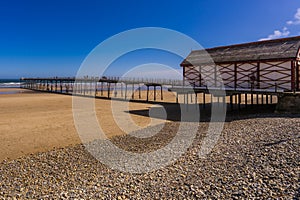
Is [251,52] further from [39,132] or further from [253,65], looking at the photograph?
[39,132]

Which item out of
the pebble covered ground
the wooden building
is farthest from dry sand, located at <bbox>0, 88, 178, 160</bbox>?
the wooden building

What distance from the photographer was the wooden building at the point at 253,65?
507 inches

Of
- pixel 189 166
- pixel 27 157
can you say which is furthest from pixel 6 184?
pixel 189 166

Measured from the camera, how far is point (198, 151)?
22.0ft

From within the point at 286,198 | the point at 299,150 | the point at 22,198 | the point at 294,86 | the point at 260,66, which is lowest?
the point at 22,198

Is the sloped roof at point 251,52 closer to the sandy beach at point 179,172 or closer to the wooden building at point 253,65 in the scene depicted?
the wooden building at point 253,65

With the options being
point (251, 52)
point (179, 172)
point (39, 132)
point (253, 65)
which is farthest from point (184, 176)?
point (251, 52)

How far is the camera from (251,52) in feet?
48.8

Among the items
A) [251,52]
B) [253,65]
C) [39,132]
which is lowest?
[39,132]

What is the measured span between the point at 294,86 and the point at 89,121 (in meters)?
12.7

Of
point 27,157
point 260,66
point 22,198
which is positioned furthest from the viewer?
point 260,66

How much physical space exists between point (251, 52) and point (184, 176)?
12687mm

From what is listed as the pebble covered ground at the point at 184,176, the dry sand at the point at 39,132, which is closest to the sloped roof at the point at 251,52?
the dry sand at the point at 39,132

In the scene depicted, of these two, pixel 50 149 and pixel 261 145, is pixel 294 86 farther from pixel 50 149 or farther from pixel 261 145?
pixel 50 149
